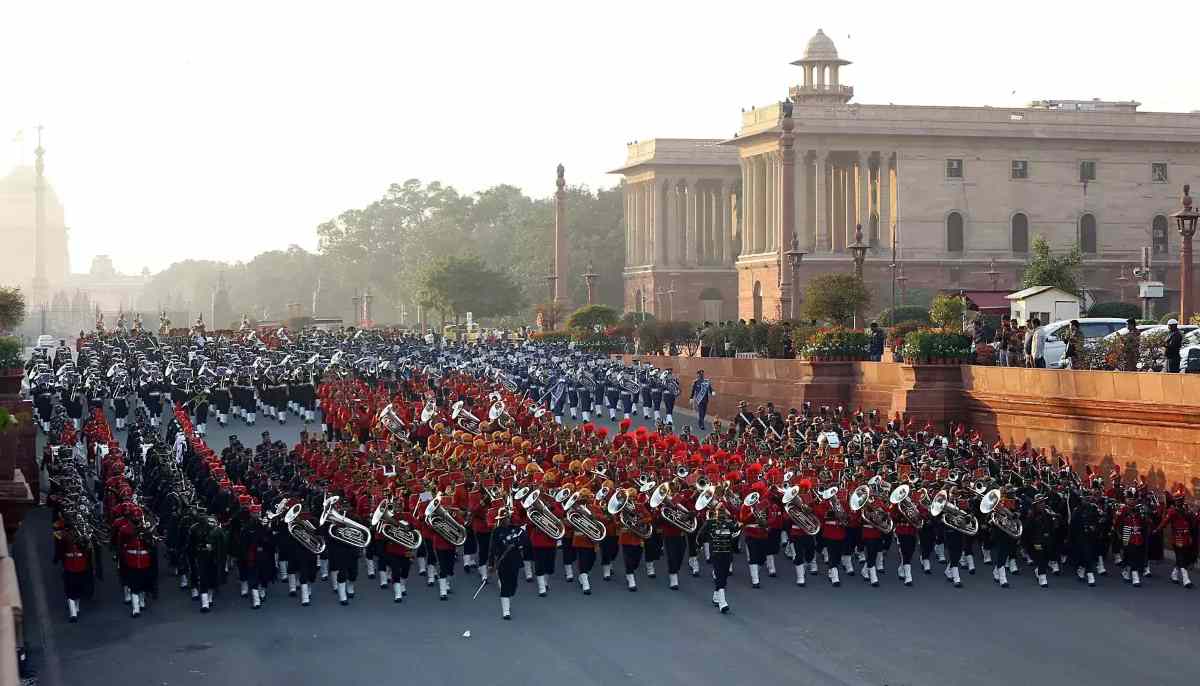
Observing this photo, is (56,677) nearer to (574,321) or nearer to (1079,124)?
(574,321)

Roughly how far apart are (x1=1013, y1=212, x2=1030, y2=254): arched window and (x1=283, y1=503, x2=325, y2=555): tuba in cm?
5465

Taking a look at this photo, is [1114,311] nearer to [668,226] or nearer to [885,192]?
[885,192]

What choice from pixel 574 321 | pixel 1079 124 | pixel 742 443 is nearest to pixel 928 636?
pixel 742 443

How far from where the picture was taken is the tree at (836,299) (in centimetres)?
3994

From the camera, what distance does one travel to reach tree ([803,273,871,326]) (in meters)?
39.9

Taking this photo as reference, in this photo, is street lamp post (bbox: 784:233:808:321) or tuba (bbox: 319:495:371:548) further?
street lamp post (bbox: 784:233:808:321)

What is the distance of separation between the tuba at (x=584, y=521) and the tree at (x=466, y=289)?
193 feet

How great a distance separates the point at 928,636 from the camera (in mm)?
18688

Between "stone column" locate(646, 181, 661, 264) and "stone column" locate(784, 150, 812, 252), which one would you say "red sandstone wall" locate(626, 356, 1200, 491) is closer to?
"stone column" locate(784, 150, 812, 252)

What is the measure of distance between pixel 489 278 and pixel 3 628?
72.4 metres

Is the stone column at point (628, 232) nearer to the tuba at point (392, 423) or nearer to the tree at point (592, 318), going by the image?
the tree at point (592, 318)

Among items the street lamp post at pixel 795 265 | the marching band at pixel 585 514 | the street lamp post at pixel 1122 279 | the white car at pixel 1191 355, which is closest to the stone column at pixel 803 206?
the street lamp post at pixel 1122 279

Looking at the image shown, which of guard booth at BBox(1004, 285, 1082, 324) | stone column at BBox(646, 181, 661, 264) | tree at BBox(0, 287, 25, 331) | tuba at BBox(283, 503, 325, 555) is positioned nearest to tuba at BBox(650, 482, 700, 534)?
tuba at BBox(283, 503, 325, 555)

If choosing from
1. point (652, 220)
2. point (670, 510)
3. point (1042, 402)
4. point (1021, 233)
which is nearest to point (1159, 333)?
point (1042, 402)
